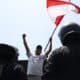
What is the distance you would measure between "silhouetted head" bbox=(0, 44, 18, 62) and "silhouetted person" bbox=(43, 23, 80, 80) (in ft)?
1.27

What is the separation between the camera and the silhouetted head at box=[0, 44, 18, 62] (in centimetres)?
475

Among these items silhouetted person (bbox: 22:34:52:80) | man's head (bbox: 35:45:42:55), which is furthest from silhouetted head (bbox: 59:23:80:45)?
man's head (bbox: 35:45:42:55)

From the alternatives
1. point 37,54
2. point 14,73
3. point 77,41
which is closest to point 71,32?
point 77,41

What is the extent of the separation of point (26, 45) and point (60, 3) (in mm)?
3818

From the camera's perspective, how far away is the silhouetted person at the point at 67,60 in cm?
477

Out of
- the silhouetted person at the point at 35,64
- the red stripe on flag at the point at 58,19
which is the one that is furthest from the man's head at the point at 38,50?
the red stripe on flag at the point at 58,19

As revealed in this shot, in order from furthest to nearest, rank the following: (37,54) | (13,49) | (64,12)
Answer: (64,12) → (37,54) → (13,49)

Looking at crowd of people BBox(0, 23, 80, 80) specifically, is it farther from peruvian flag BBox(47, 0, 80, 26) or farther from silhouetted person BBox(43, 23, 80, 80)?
peruvian flag BBox(47, 0, 80, 26)

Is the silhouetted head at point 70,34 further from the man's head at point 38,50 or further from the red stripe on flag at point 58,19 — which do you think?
the red stripe on flag at point 58,19

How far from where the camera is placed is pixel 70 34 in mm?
4816

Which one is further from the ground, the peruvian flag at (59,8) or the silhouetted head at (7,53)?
the peruvian flag at (59,8)

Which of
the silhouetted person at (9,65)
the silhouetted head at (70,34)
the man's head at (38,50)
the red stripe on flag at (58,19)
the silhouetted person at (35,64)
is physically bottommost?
the silhouetted person at (9,65)

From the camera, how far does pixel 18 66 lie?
16.0ft

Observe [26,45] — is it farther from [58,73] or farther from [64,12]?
[58,73]
